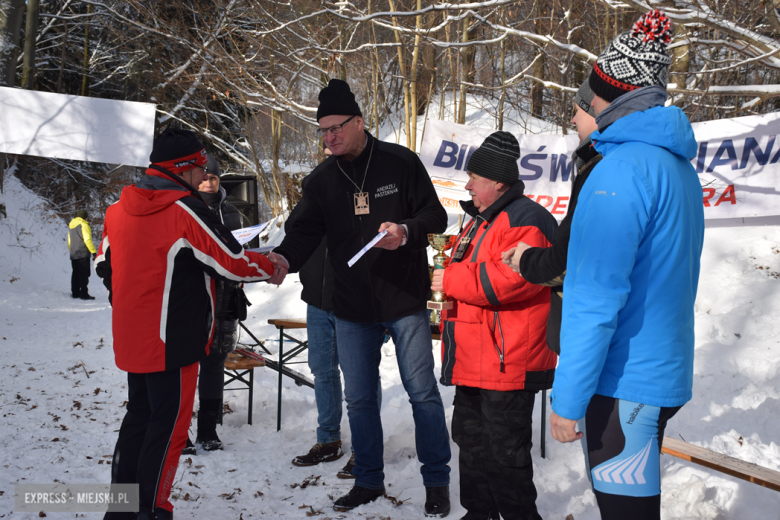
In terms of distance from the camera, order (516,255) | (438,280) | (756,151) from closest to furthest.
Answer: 1. (516,255)
2. (438,280)
3. (756,151)

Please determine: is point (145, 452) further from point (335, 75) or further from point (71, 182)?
point (71, 182)

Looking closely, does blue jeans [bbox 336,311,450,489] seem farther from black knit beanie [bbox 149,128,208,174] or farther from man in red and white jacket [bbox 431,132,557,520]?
black knit beanie [bbox 149,128,208,174]

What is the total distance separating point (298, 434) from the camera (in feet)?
15.1

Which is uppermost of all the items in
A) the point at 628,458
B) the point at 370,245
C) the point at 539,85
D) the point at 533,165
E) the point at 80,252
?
the point at 539,85

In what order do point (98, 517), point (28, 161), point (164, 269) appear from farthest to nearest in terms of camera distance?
point (28, 161) < point (98, 517) < point (164, 269)

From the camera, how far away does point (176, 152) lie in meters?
2.92

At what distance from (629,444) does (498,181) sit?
1.50m

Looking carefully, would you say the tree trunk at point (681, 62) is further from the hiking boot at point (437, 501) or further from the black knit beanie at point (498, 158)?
the hiking boot at point (437, 501)

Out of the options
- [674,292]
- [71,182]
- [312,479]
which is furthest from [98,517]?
[71,182]

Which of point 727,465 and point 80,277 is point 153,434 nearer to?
point 727,465

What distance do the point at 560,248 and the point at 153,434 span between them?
2.05 metres

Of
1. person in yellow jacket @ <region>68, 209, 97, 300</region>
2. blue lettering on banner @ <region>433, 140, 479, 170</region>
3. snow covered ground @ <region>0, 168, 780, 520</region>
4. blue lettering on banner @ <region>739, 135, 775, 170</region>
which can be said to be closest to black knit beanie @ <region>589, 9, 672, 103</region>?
snow covered ground @ <region>0, 168, 780, 520</region>

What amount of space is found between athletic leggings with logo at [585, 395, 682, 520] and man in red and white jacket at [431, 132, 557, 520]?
913 millimetres

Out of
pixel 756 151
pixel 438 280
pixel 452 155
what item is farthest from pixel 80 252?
pixel 756 151
